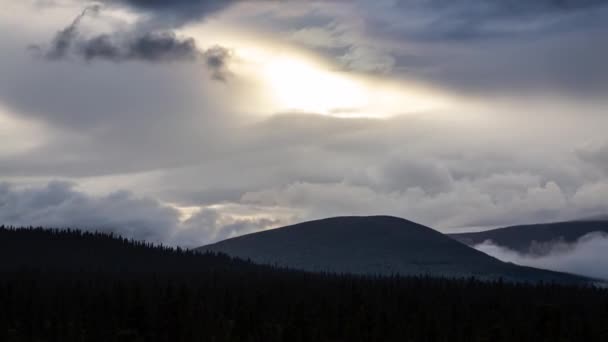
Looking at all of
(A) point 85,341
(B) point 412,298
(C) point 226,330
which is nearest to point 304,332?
(C) point 226,330

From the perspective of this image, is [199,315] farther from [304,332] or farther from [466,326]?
[466,326]

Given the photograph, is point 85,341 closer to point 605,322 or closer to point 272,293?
point 272,293

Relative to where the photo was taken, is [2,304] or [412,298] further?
[412,298]

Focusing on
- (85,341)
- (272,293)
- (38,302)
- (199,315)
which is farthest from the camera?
(272,293)

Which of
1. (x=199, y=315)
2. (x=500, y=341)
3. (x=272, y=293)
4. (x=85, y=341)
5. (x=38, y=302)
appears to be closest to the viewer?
(x=85, y=341)

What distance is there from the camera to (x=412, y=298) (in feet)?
639

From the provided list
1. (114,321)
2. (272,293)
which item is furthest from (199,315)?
(272,293)

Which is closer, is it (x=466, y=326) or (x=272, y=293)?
(x=466, y=326)

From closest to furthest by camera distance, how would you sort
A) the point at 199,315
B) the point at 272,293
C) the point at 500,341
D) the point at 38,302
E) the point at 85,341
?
the point at 85,341 → the point at 500,341 → the point at 199,315 → the point at 38,302 → the point at 272,293

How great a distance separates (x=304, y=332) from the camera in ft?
405

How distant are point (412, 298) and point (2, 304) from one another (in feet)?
281

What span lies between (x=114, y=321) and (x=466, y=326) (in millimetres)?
57423

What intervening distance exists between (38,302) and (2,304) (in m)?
6.48

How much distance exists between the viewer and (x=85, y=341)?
12138cm
